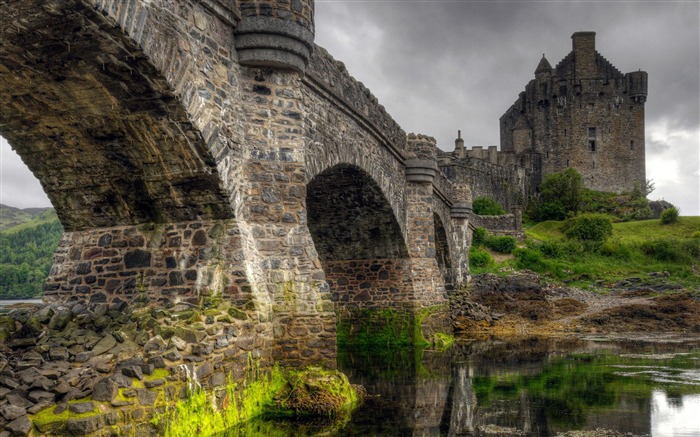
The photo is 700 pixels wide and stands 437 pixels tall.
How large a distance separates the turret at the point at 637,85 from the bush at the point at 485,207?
2087 centimetres

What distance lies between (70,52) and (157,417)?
3.53 metres

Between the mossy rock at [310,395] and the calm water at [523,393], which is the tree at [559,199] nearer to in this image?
the calm water at [523,393]

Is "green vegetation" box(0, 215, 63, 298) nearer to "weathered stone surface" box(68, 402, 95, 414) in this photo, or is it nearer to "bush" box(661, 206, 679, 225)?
"bush" box(661, 206, 679, 225)

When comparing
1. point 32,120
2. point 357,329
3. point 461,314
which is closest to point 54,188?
point 32,120

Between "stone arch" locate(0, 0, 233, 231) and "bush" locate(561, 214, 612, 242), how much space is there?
30625mm

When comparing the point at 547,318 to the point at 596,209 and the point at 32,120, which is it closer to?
the point at 32,120

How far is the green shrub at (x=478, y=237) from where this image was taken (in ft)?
104

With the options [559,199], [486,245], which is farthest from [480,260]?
[559,199]

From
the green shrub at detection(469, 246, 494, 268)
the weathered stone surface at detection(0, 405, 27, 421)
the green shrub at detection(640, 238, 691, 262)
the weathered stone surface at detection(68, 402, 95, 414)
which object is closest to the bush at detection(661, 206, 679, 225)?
the green shrub at detection(640, 238, 691, 262)

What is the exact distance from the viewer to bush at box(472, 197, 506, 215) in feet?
130

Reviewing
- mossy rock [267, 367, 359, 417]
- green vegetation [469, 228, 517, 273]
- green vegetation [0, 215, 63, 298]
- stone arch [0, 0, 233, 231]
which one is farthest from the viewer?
green vegetation [0, 215, 63, 298]

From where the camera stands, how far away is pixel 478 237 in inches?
1255

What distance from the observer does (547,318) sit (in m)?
21.8

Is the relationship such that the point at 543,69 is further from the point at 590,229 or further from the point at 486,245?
the point at 486,245
